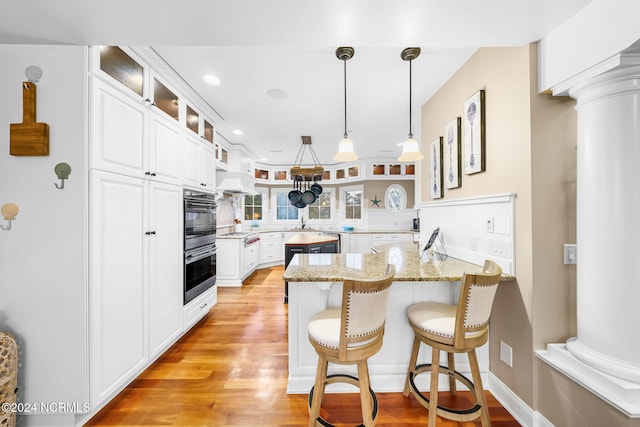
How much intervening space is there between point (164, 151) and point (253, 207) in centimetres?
459

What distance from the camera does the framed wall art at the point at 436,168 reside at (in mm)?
2561

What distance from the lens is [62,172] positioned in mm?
1440

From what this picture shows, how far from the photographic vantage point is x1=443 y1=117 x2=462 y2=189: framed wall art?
2.21 metres

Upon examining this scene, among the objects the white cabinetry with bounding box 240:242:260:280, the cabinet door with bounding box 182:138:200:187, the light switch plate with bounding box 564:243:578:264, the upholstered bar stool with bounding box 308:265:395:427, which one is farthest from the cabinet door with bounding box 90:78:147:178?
the white cabinetry with bounding box 240:242:260:280

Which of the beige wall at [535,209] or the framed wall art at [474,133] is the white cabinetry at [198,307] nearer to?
the beige wall at [535,209]

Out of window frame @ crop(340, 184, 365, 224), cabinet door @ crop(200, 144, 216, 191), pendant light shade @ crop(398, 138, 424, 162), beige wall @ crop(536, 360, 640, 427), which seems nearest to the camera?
beige wall @ crop(536, 360, 640, 427)

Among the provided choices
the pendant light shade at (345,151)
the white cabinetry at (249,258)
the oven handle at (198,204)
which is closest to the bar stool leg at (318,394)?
the pendant light shade at (345,151)

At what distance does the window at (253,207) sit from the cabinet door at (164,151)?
4154 mm

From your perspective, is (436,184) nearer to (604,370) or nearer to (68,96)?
(604,370)

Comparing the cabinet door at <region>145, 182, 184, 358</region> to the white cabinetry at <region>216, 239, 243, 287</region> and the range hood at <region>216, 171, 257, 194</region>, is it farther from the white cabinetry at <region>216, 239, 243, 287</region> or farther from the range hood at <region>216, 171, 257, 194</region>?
the range hood at <region>216, 171, 257, 194</region>

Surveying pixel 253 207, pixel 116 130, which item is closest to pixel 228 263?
pixel 253 207

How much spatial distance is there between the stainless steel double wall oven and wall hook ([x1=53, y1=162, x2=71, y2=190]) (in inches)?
41.6

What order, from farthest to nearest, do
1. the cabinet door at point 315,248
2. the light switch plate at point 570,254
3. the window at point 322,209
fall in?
the window at point 322,209 → the cabinet door at point 315,248 → the light switch plate at point 570,254

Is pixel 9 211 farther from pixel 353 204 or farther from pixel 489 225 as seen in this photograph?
pixel 353 204
